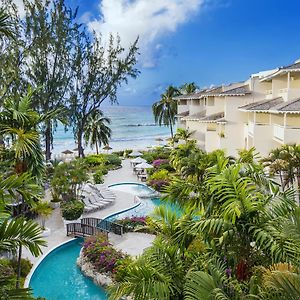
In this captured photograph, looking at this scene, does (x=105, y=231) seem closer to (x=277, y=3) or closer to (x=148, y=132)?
(x=277, y=3)

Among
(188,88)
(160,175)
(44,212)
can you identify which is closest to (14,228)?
(44,212)

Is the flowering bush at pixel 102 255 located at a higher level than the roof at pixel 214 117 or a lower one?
lower

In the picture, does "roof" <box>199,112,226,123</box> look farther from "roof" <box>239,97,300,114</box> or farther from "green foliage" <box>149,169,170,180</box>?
"roof" <box>239,97,300,114</box>

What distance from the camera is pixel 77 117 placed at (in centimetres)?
4022

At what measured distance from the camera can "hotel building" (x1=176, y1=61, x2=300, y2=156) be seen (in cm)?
1895

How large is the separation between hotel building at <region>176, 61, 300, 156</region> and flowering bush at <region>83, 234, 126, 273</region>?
1021 cm

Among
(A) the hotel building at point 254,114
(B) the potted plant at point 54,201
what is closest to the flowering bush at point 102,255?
(B) the potted plant at point 54,201

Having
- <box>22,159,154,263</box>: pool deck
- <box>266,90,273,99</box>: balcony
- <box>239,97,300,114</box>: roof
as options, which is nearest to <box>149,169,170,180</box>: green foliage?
<box>22,159,154,263</box>: pool deck

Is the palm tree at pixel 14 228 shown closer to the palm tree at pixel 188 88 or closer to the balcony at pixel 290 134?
the balcony at pixel 290 134

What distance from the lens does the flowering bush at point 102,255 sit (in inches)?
534

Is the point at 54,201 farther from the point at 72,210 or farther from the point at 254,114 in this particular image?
the point at 254,114

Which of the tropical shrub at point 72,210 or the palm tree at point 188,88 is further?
the palm tree at point 188,88

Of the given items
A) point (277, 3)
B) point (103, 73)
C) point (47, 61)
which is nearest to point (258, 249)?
point (47, 61)

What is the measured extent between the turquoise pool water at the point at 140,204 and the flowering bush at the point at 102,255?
225 inches
